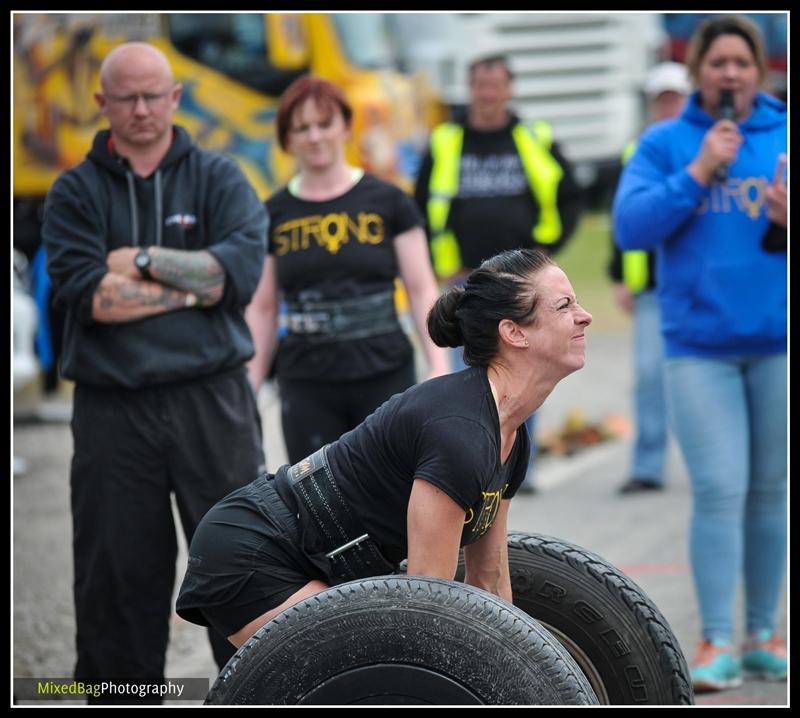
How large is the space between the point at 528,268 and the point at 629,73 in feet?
67.4

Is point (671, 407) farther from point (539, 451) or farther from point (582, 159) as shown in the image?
point (582, 159)

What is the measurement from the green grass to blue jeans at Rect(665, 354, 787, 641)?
6.83 metres

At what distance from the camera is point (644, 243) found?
4.91m

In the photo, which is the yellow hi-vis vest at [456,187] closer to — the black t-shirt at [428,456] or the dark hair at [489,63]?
the dark hair at [489,63]

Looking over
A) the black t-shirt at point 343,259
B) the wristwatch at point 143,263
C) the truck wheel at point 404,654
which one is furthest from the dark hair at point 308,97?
the truck wheel at point 404,654

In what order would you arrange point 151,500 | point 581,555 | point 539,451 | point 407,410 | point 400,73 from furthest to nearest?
point 400,73 < point 539,451 < point 151,500 < point 581,555 < point 407,410

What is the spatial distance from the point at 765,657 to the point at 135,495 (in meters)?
2.35

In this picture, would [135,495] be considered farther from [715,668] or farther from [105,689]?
[715,668]

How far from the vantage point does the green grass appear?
48.1 feet

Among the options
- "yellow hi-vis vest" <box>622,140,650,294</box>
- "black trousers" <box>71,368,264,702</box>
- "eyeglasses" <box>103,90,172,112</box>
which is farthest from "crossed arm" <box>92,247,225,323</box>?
"yellow hi-vis vest" <box>622,140,650,294</box>

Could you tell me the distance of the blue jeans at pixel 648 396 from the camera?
796 cm

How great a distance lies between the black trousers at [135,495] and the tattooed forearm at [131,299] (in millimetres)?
242

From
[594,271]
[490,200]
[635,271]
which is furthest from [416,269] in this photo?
[594,271]
